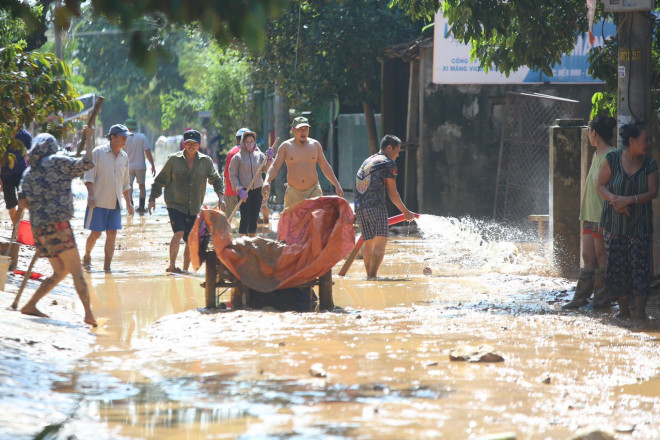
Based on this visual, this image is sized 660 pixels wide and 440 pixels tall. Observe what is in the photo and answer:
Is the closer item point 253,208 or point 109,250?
point 109,250

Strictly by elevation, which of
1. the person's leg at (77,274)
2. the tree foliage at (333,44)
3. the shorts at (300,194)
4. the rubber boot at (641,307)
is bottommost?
the rubber boot at (641,307)

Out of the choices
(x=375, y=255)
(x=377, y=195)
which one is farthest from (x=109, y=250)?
(x=377, y=195)

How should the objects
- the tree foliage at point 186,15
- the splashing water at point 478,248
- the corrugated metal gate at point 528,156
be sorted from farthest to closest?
1. the corrugated metal gate at point 528,156
2. the splashing water at point 478,248
3. the tree foliage at point 186,15

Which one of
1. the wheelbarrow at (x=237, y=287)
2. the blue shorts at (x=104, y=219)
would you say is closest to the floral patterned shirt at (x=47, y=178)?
the wheelbarrow at (x=237, y=287)

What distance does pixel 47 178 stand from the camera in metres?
8.04

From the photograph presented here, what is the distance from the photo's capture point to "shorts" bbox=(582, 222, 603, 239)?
347 inches

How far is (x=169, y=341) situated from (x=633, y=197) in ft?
13.4

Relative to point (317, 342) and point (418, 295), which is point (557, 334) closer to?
point (317, 342)

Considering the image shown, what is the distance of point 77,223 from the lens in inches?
760

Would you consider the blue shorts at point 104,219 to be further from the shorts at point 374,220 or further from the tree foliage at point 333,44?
the tree foliage at point 333,44

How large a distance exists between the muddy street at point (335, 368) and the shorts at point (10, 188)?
210 centimetres

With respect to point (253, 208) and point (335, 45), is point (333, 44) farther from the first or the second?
point (253, 208)

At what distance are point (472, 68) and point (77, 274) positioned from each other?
10.8 m

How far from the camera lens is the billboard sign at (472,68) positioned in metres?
17.1
